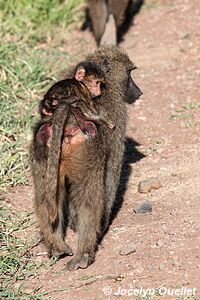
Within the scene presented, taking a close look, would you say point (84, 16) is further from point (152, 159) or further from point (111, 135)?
point (111, 135)

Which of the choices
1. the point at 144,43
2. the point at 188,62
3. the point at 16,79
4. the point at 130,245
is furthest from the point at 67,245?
the point at 144,43

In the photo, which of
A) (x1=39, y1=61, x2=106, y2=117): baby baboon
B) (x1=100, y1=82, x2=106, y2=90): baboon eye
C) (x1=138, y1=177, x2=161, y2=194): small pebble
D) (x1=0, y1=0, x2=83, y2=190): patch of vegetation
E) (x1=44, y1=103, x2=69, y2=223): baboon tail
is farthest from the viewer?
(x1=0, y1=0, x2=83, y2=190): patch of vegetation

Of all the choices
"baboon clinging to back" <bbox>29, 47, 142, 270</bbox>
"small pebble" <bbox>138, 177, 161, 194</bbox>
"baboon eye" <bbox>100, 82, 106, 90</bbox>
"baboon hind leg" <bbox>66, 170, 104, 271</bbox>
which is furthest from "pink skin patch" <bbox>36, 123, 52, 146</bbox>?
"small pebble" <bbox>138, 177, 161, 194</bbox>

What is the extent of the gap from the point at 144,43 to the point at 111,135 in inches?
130

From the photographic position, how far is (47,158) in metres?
4.21

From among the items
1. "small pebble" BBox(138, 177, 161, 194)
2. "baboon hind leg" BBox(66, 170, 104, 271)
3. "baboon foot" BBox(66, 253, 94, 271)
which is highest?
"baboon hind leg" BBox(66, 170, 104, 271)

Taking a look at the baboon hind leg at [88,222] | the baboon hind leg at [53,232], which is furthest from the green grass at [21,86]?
the baboon hind leg at [88,222]

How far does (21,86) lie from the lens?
21.3 feet

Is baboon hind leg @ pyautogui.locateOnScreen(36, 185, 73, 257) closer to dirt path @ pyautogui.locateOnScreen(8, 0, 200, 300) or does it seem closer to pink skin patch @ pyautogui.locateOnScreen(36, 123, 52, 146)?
dirt path @ pyautogui.locateOnScreen(8, 0, 200, 300)

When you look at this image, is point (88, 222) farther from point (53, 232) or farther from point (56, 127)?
point (56, 127)

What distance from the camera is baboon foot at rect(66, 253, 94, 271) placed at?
4277mm

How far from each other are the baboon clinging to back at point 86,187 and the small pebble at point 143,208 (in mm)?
351

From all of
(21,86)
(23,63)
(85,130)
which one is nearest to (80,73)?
(85,130)

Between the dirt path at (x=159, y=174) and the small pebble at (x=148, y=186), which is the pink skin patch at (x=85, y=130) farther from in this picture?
the small pebble at (x=148, y=186)
